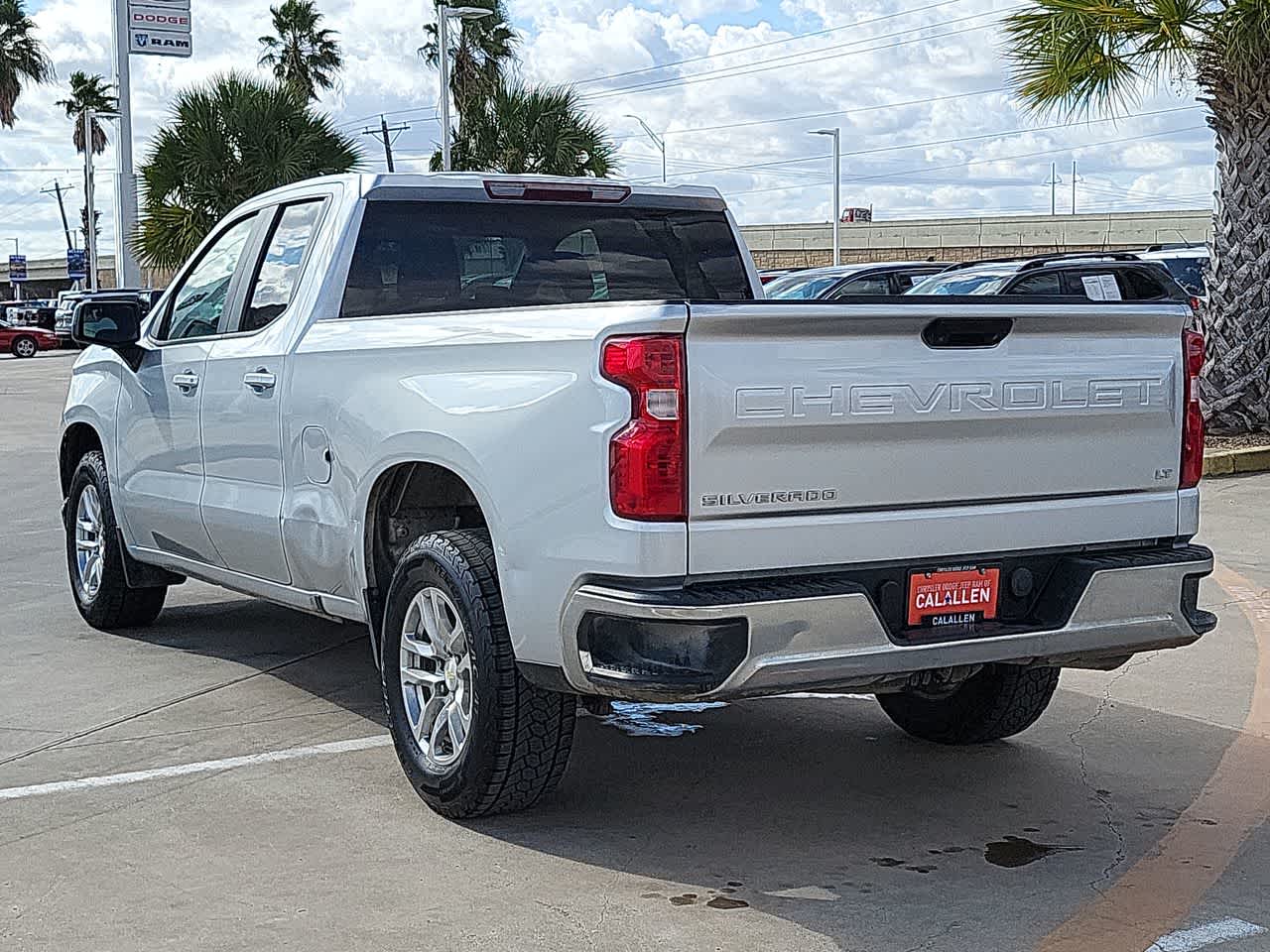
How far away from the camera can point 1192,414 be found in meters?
5.33

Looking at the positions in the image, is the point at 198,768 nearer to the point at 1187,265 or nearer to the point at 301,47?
the point at 1187,265

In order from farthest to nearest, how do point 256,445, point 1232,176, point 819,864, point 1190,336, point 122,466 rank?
point 1232,176, point 122,466, point 256,445, point 1190,336, point 819,864

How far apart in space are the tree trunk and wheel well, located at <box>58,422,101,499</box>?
10.2 metres

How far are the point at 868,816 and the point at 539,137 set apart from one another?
32.1 m

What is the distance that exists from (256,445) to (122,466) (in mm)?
1567

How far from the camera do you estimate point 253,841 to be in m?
5.11

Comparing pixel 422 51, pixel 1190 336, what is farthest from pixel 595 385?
pixel 422 51

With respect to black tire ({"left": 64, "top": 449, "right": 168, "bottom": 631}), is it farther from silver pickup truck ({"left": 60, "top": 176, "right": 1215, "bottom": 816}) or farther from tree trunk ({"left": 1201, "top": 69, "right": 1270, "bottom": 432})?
tree trunk ({"left": 1201, "top": 69, "right": 1270, "bottom": 432})

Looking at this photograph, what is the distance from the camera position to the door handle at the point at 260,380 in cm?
626

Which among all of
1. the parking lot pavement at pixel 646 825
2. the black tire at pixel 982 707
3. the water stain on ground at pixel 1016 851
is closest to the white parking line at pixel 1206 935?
the parking lot pavement at pixel 646 825

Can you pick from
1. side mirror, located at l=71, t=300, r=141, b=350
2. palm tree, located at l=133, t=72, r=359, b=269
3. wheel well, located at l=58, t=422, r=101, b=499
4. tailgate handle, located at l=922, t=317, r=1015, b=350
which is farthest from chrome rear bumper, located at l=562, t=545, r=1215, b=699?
palm tree, located at l=133, t=72, r=359, b=269

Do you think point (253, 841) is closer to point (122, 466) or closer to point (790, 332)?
point (790, 332)

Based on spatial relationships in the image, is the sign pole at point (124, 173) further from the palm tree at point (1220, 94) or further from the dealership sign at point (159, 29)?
the palm tree at point (1220, 94)

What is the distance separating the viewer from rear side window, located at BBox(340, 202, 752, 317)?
634 cm
